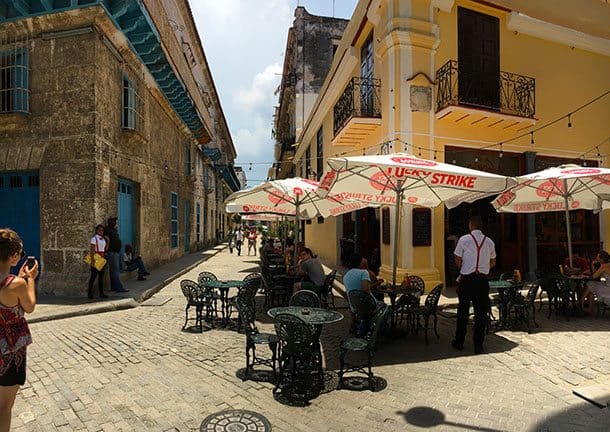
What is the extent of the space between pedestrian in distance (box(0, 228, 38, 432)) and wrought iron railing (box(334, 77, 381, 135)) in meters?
9.11

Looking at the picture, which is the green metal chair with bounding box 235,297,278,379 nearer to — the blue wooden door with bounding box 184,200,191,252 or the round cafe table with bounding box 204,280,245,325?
the round cafe table with bounding box 204,280,245,325

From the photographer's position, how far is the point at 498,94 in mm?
10648

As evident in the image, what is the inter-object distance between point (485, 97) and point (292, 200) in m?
5.74

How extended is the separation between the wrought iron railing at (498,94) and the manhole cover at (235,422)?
8.27m

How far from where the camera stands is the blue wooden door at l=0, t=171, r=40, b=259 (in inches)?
381

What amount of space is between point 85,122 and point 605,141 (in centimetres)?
1489

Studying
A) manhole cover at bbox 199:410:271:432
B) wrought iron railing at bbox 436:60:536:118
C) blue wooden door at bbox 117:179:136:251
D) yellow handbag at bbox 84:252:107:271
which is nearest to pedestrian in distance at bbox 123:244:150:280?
blue wooden door at bbox 117:179:136:251

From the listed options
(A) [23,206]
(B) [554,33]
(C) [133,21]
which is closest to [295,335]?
(A) [23,206]

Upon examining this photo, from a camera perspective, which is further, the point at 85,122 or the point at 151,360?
the point at 85,122

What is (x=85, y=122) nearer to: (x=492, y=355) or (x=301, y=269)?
(x=301, y=269)

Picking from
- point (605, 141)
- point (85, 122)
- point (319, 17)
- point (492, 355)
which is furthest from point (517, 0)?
point (319, 17)

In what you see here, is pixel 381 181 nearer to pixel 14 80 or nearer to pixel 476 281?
pixel 476 281

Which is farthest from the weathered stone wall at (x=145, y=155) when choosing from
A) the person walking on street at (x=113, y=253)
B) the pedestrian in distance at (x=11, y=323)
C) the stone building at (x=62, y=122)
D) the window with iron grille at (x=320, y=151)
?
the pedestrian in distance at (x=11, y=323)

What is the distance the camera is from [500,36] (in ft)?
35.7
